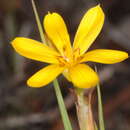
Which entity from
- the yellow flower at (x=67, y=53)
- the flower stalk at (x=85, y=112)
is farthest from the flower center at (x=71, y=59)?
the flower stalk at (x=85, y=112)

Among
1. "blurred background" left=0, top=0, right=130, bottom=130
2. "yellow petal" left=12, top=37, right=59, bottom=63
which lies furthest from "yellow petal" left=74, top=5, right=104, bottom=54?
"blurred background" left=0, top=0, right=130, bottom=130

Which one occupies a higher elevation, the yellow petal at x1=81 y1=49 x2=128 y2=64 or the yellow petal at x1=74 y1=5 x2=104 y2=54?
the yellow petal at x1=74 y1=5 x2=104 y2=54

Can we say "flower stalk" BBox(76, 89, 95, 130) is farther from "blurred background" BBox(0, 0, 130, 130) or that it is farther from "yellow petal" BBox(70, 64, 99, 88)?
"blurred background" BBox(0, 0, 130, 130)

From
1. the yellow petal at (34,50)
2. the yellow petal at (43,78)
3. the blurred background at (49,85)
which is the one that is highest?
the yellow petal at (34,50)

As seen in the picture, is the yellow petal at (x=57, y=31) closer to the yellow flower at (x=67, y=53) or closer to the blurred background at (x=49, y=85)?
the yellow flower at (x=67, y=53)

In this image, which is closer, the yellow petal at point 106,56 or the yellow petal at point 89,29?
the yellow petal at point 106,56

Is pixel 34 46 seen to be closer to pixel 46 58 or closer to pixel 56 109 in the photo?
pixel 46 58

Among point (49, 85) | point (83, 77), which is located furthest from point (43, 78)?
point (49, 85)
